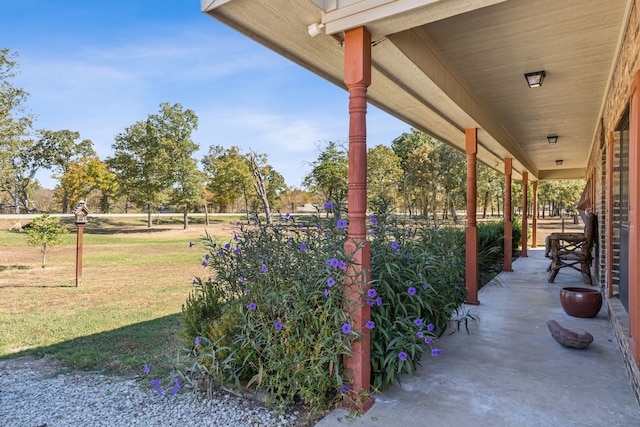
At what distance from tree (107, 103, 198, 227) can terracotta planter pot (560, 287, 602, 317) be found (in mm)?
21753

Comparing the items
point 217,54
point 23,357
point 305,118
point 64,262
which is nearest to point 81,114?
point 305,118

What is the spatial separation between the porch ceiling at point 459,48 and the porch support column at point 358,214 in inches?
7.5

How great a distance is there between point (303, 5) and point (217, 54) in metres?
14.8

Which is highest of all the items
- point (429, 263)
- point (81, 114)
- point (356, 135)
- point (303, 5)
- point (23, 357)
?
point (81, 114)

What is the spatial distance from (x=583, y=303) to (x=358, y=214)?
3254 millimetres

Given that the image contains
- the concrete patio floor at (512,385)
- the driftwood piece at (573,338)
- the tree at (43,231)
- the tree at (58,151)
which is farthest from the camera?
the tree at (58,151)

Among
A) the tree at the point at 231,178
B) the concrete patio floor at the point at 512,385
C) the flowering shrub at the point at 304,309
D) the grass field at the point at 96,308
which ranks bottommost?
the grass field at the point at 96,308

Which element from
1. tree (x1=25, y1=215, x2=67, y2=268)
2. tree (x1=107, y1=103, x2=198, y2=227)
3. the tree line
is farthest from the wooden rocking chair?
tree (x1=107, y1=103, x2=198, y2=227)

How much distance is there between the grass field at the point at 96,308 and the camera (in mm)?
3811

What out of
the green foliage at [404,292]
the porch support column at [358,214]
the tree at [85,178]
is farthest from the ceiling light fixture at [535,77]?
the tree at [85,178]

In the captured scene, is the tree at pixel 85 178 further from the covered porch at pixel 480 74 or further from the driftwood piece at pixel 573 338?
the driftwood piece at pixel 573 338

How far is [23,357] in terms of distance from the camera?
3.71 metres

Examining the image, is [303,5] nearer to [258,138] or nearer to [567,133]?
[567,133]

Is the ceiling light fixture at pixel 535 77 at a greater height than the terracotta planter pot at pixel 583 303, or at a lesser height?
greater
